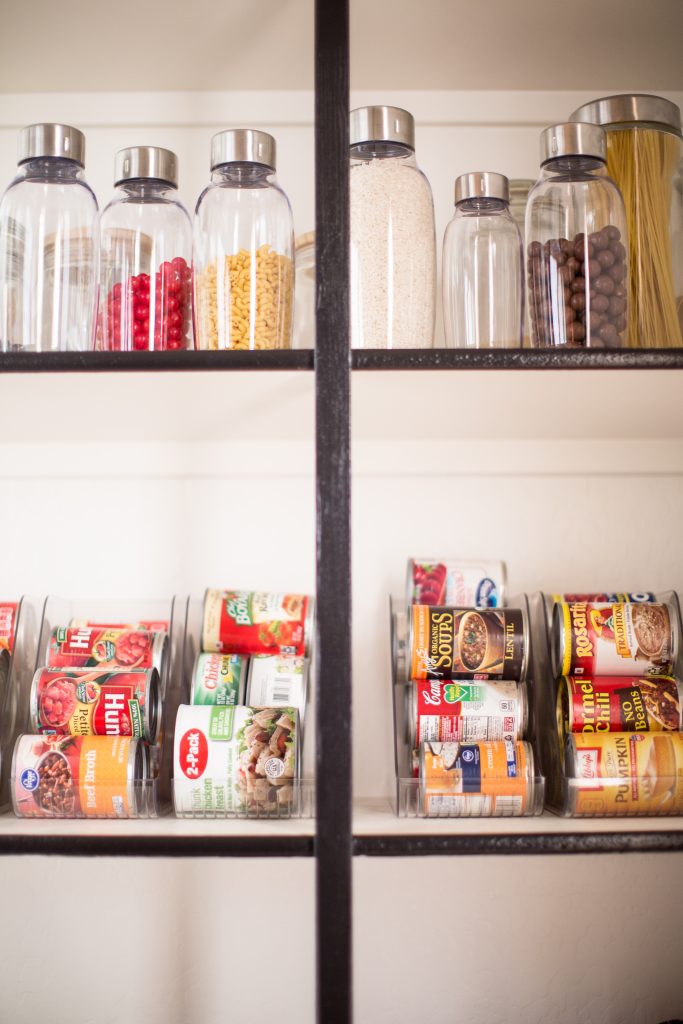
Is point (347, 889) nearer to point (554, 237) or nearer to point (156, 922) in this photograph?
point (156, 922)

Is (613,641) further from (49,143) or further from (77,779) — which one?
(49,143)

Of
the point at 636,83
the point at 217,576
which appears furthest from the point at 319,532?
the point at 636,83

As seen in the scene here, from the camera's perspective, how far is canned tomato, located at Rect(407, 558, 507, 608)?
111 cm

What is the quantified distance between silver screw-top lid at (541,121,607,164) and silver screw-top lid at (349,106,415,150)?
0.54 ft

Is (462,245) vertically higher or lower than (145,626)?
higher

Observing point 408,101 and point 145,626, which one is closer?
point 145,626

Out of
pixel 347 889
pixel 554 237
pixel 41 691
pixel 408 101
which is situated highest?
pixel 408 101

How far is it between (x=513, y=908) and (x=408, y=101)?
115 centimetres

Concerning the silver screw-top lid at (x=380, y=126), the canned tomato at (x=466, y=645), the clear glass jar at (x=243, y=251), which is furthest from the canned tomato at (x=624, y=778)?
the silver screw-top lid at (x=380, y=126)

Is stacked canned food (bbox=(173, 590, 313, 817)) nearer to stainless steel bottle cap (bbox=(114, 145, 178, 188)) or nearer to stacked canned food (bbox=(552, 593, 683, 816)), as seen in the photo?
stacked canned food (bbox=(552, 593, 683, 816))

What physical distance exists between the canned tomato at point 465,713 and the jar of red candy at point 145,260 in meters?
0.50

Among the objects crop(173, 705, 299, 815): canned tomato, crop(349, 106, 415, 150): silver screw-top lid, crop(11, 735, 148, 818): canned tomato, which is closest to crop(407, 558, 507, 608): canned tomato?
crop(173, 705, 299, 815): canned tomato

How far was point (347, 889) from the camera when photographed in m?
0.83

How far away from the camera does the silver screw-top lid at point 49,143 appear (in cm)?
100
